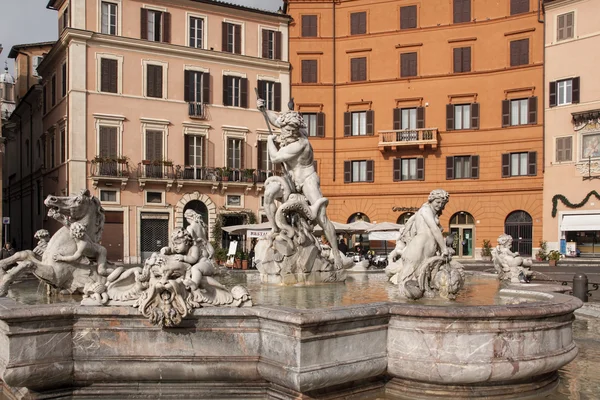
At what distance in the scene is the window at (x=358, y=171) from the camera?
123ft

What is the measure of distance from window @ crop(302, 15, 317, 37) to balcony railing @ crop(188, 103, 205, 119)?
840 centimetres

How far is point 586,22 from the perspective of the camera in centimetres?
3291

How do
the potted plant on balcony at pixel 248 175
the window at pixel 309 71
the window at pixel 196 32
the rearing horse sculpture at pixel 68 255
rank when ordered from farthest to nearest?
the window at pixel 309 71 < the potted plant on balcony at pixel 248 175 < the window at pixel 196 32 < the rearing horse sculpture at pixel 68 255

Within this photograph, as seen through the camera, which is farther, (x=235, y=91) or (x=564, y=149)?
(x=235, y=91)

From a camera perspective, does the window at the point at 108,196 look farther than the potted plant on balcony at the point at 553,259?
Yes

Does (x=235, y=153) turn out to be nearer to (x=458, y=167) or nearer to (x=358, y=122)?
(x=358, y=122)

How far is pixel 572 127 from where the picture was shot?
33219mm

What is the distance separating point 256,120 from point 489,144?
1328 cm

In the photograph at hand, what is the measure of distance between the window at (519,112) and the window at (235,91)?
1454cm

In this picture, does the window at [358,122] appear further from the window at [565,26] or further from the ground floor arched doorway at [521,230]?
the window at [565,26]

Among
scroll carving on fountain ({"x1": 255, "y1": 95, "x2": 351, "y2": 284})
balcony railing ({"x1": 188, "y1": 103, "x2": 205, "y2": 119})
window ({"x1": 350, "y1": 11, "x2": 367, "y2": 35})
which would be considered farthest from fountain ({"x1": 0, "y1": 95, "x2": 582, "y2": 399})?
window ({"x1": 350, "y1": 11, "x2": 367, "y2": 35})

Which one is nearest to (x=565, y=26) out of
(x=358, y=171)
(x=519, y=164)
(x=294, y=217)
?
(x=519, y=164)

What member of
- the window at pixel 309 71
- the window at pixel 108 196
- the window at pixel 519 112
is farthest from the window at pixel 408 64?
the window at pixel 108 196

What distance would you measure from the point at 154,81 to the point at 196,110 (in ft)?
8.77
